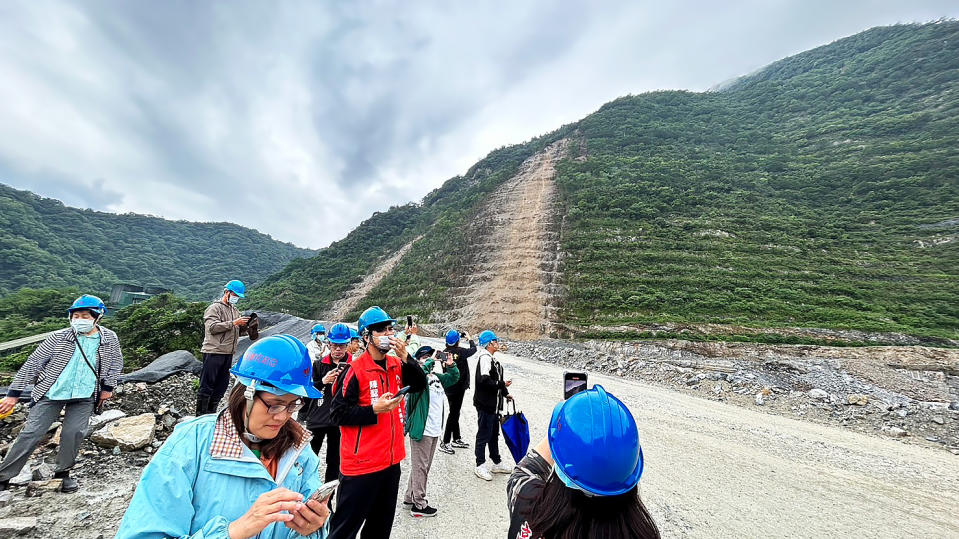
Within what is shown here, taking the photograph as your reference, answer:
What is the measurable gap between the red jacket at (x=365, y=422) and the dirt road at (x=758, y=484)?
4.49ft

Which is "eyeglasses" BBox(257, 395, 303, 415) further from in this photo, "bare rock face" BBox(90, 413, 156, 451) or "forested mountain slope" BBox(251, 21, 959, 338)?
"forested mountain slope" BBox(251, 21, 959, 338)

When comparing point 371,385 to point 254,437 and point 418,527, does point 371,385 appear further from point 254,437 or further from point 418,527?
point 418,527

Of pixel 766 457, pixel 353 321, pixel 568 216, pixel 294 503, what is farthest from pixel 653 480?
pixel 353 321

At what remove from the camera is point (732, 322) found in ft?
57.6

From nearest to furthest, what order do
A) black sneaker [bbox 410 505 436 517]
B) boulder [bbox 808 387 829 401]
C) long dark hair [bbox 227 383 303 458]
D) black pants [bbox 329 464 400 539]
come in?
long dark hair [bbox 227 383 303 458], black pants [bbox 329 464 400 539], black sneaker [bbox 410 505 436 517], boulder [bbox 808 387 829 401]

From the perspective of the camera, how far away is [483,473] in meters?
4.71

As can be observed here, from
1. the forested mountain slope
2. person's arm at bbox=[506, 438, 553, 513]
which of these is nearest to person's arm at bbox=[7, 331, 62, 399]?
person's arm at bbox=[506, 438, 553, 513]

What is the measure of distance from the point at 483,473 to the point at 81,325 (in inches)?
193

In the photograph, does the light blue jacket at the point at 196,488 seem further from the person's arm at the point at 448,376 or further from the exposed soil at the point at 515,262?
the exposed soil at the point at 515,262

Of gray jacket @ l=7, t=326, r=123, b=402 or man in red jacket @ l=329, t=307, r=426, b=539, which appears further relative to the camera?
gray jacket @ l=7, t=326, r=123, b=402

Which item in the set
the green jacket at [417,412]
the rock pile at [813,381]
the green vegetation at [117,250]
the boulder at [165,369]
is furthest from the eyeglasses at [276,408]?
the green vegetation at [117,250]

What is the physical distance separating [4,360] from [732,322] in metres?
24.4

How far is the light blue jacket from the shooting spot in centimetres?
107

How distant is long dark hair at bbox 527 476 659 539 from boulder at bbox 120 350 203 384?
781cm
